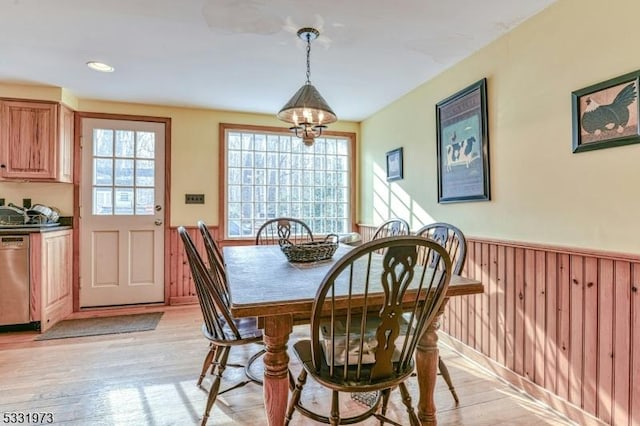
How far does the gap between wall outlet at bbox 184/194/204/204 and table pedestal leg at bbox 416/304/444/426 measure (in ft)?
10.5

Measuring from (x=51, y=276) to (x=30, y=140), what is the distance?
1297mm

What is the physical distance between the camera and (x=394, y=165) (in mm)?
3641

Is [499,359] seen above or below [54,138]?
below

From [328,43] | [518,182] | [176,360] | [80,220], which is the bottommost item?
[176,360]

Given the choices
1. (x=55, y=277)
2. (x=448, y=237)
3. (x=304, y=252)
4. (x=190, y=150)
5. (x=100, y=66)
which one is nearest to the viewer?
(x=304, y=252)

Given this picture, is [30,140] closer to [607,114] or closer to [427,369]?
[427,369]

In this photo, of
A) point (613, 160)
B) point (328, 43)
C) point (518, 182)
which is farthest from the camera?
point (328, 43)

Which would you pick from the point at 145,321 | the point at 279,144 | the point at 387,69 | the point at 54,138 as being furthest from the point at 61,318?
the point at 387,69

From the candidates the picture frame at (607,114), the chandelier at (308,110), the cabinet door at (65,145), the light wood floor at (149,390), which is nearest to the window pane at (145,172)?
the cabinet door at (65,145)

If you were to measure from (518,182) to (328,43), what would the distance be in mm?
1556

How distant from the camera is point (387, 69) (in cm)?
282

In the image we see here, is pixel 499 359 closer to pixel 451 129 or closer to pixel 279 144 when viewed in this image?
pixel 451 129

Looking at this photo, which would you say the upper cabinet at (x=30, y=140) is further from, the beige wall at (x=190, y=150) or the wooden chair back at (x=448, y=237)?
the wooden chair back at (x=448, y=237)

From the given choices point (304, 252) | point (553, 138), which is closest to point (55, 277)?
point (304, 252)
